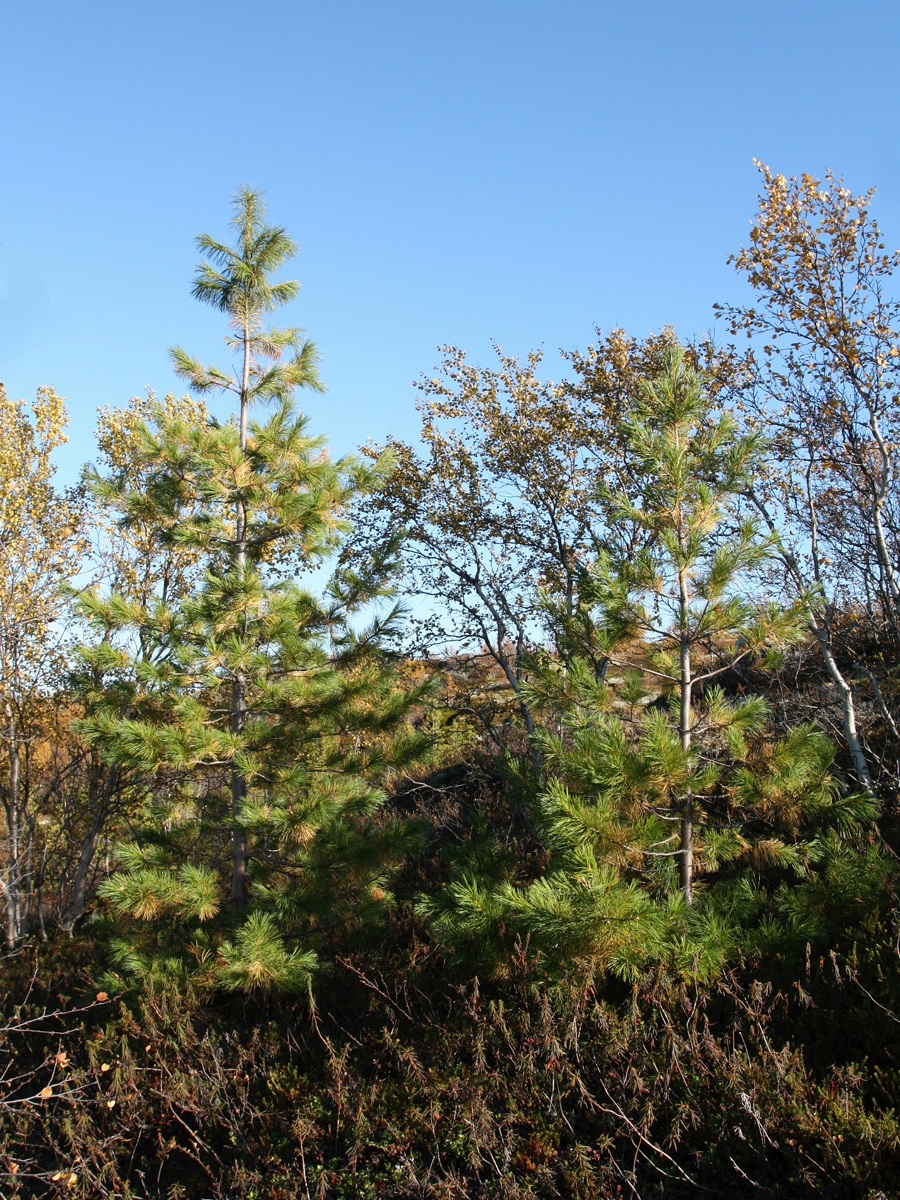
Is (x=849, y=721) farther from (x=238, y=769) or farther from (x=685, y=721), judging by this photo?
(x=238, y=769)

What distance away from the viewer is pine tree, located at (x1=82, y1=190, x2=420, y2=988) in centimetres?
670

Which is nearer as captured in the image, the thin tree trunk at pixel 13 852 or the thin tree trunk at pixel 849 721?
the thin tree trunk at pixel 849 721

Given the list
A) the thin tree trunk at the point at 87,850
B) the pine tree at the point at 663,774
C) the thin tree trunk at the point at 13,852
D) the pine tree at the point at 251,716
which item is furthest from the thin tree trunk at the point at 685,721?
the thin tree trunk at the point at 87,850

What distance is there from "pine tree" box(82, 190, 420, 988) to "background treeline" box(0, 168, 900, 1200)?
4 centimetres

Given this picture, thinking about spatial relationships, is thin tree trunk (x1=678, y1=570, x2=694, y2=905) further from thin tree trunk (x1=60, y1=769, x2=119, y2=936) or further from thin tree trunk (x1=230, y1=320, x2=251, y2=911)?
thin tree trunk (x1=60, y1=769, x2=119, y2=936)

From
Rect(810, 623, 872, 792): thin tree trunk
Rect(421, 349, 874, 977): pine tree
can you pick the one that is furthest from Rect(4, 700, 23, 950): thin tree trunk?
Rect(810, 623, 872, 792): thin tree trunk

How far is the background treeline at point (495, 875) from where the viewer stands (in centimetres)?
471

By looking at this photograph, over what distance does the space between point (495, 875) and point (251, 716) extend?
107 inches

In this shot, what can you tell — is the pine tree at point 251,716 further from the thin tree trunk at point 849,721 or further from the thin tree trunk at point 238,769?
the thin tree trunk at point 849,721

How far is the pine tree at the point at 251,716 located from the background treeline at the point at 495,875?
37 mm

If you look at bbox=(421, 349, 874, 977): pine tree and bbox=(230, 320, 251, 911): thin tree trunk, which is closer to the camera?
bbox=(421, 349, 874, 977): pine tree

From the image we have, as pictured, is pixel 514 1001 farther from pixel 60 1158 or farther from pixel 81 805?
pixel 81 805

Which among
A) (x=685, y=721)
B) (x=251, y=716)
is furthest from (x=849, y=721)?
(x=251, y=716)

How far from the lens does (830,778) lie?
217 inches
